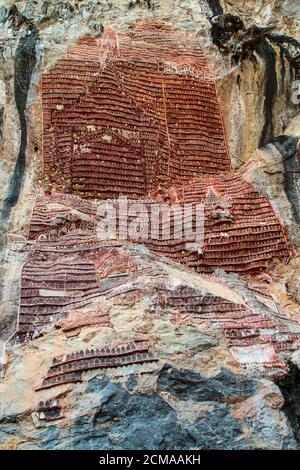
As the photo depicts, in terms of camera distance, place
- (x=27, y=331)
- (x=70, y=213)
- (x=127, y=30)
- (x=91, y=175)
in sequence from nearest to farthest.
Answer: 1. (x=27, y=331)
2. (x=70, y=213)
3. (x=91, y=175)
4. (x=127, y=30)

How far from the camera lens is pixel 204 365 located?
5.18 metres

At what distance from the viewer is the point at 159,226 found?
24.0ft

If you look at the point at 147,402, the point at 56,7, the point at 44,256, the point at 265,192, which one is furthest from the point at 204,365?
the point at 56,7

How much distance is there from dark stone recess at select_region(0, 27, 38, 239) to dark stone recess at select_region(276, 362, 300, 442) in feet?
10.8

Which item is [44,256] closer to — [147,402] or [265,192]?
[147,402]

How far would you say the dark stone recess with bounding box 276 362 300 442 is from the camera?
16.0 feet

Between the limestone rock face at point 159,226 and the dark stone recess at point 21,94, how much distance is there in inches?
1.0

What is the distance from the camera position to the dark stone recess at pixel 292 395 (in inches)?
192

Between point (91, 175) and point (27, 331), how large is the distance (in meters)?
2.50

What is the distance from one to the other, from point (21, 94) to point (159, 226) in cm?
255

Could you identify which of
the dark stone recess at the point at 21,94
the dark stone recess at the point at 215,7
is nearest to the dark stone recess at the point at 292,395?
the dark stone recess at the point at 21,94

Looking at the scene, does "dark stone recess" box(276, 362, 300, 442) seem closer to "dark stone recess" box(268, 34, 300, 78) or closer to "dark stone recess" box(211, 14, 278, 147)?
"dark stone recess" box(211, 14, 278, 147)

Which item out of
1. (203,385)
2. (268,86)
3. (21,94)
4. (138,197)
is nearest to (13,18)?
(21,94)

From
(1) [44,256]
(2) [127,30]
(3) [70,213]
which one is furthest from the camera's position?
(2) [127,30]
